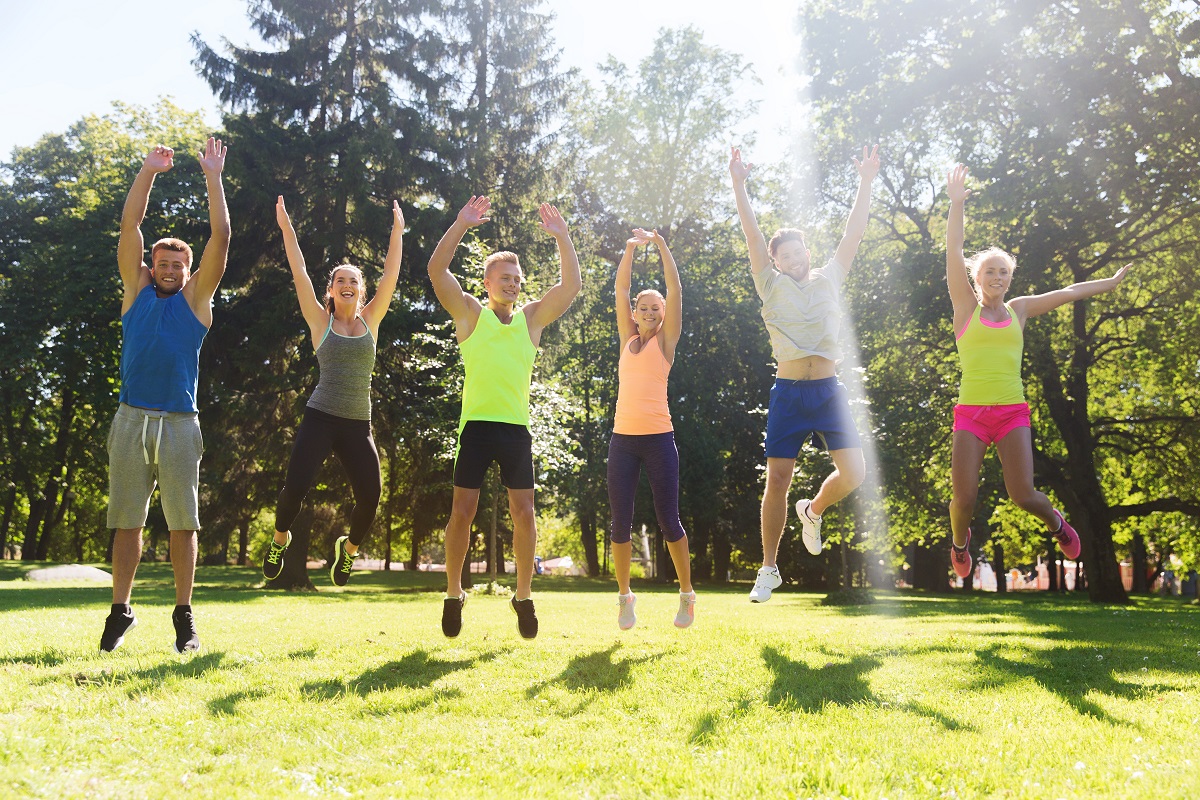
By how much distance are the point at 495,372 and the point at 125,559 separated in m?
2.81

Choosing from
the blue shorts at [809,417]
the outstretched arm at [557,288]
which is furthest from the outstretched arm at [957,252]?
the outstretched arm at [557,288]

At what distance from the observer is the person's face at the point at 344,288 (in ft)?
22.3

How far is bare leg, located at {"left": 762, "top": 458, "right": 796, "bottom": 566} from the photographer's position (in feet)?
22.4

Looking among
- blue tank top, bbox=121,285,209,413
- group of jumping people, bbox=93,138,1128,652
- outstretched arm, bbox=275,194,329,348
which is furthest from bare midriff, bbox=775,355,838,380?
blue tank top, bbox=121,285,209,413

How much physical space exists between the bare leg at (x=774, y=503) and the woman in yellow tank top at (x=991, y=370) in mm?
1331

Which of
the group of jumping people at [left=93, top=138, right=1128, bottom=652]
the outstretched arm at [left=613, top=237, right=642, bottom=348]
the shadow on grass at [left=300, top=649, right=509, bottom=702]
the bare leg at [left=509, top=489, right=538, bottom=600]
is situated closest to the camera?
the shadow on grass at [left=300, top=649, right=509, bottom=702]

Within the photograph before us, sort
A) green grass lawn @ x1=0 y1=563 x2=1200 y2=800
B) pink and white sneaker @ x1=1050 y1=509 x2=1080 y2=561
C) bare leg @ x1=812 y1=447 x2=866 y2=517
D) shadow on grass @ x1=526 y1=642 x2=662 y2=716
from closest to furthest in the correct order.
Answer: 1. green grass lawn @ x1=0 y1=563 x2=1200 y2=800
2. shadow on grass @ x1=526 y1=642 x2=662 y2=716
3. bare leg @ x1=812 y1=447 x2=866 y2=517
4. pink and white sneaker @ x1=1050 y1=509 x2=1080 y2=561

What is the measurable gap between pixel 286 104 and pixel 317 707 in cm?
2103

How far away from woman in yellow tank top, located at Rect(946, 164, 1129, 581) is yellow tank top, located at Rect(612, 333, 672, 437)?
7.63 ft

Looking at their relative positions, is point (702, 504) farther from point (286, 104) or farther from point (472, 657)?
point (472, 657)

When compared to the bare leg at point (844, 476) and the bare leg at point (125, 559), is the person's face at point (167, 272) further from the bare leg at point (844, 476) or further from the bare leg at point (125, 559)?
the bare leg at point (844, 476)

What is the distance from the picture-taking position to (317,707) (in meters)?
4.64

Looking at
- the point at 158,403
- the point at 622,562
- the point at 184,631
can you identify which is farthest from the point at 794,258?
the point at 184,631

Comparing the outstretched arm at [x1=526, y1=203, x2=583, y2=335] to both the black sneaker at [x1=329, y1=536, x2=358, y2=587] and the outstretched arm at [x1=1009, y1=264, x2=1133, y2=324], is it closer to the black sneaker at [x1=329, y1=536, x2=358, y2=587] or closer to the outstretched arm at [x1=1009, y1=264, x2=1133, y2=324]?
the black sneaker at [x1=329, y1=536, x2=358, y2=587]
